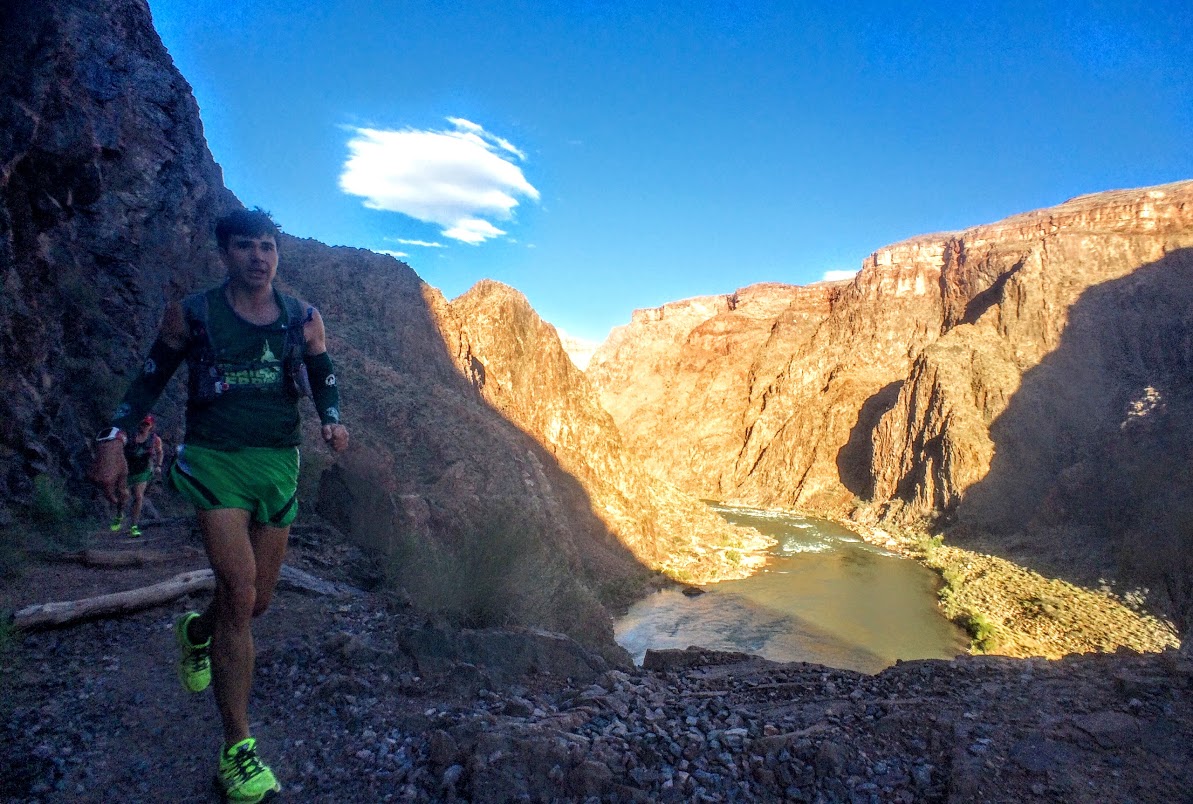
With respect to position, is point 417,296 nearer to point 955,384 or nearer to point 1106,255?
point 955,384

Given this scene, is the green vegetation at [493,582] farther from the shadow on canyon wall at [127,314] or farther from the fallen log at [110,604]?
the fallen log at [110,604]

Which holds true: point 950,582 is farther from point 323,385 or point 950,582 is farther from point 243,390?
point 243,390

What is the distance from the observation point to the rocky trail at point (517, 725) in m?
2.69

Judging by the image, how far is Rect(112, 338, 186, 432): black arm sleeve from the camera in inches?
93.0

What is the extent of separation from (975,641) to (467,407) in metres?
15.5

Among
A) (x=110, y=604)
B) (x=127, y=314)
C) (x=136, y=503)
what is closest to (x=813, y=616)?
(x=136, y=503)

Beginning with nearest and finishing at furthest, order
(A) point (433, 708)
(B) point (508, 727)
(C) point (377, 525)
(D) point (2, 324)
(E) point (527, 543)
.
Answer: (B) point (508, 727)
(A) point (433, 708)
(D) point (2, 324)
(C) point (377, 525)
(E) point (527, 543)

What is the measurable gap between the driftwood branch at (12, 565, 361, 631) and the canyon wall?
106 cm

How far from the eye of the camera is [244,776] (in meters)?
2.37

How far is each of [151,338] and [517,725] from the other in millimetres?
8979

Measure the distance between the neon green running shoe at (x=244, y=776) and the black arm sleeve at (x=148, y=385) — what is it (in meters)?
1.25

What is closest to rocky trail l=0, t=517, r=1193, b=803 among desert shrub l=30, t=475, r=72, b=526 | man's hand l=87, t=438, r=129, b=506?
man's hand l=87, t=438, r=129, b=506

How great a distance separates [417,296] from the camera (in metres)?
20.2

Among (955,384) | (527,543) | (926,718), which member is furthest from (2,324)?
(955,384)
